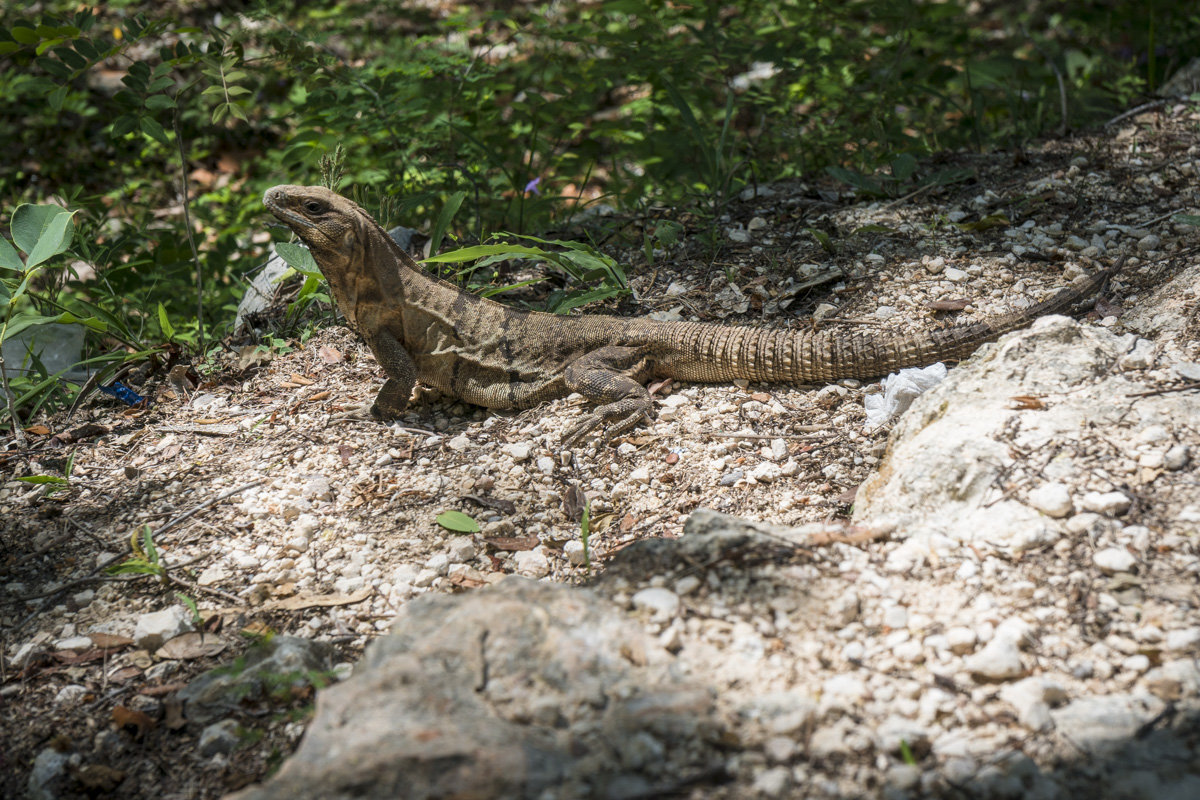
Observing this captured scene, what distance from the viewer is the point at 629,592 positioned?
2375mm

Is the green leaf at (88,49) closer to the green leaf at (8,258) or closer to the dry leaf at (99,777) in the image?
the green leaf at (8,258)

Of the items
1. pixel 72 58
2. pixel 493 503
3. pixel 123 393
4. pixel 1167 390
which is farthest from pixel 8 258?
pixel 1167 390

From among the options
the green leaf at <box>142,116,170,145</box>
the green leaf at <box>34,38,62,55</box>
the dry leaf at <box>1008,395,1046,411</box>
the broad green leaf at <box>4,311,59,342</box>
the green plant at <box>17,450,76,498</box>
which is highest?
the green leaf at <box>34,38,62,55</box>

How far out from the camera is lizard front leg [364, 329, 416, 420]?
425 cm

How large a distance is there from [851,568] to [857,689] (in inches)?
17.9

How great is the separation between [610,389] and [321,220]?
170 cm

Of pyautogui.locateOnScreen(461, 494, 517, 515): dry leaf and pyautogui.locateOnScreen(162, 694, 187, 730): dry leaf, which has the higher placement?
pyautogui.locateOnScreen(162, 694, 187, 730): dry leaf

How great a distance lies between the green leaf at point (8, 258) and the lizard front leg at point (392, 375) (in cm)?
154

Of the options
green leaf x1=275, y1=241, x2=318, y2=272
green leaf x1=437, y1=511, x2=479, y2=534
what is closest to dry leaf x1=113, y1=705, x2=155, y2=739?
green leaf x1=437, y1=511, x2=479, y2=534

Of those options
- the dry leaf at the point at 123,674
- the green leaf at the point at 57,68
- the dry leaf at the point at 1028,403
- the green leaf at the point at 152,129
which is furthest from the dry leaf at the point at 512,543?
the green leaf at the point at 57,68

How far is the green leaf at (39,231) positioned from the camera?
358 centimetres

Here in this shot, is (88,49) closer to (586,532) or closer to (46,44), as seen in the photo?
(46,44)

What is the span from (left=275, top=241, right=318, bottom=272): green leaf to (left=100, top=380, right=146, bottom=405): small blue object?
1093 mm

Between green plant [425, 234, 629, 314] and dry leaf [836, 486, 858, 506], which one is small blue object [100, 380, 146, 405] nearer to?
green plant [425, 234, 629, 314]
